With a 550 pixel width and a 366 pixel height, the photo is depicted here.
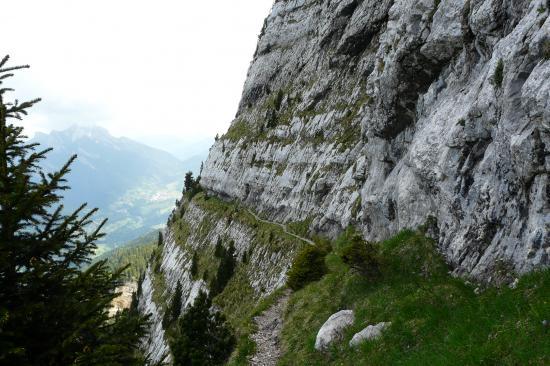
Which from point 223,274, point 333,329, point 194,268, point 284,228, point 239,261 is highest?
point 333,329

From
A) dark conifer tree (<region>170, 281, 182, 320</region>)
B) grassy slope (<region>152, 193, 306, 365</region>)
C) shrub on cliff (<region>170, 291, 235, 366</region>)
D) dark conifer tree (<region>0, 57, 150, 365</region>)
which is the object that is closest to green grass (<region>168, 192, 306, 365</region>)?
grassy slope (<region>152, 193, 306, 365</region>)

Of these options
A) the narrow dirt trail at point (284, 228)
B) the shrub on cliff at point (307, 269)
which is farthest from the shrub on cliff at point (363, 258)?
the narrow dirt trail at point (284, 228)

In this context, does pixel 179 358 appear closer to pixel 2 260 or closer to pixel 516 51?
pixel 2 260

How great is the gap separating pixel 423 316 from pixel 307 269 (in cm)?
1568

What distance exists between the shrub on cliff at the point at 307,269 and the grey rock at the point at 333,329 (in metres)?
11.1

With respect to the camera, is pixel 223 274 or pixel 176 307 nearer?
pixel 223 274

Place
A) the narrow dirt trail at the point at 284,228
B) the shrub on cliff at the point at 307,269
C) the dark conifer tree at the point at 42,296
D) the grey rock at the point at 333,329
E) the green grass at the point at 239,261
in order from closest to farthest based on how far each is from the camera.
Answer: the dark conifer tree at the point at 42,296, the grey rock at the point at 333,329, the green grass at the point at 239,261, the shrub on cliff at the point at 307,269, the narrow dirt trail at the point at 284,228

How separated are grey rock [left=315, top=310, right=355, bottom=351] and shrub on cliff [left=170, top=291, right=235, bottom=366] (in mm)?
9476

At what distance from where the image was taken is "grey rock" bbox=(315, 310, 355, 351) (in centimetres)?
1778

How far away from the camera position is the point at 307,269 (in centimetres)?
3023

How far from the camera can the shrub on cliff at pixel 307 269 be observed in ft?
98.9

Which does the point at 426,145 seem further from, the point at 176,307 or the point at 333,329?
the point at 176,307

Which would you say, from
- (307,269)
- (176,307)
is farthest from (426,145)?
(176,307)

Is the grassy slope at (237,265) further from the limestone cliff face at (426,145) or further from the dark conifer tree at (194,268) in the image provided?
the dark conifer tree at (194,268)
